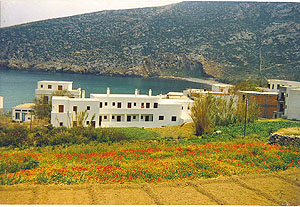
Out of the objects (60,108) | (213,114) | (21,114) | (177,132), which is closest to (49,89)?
(21,114)

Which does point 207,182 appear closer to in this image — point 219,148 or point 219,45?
point 219,148

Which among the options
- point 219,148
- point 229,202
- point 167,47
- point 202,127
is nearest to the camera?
point 229,202

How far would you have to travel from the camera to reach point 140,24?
96.7 metres

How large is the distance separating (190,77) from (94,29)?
34933 mm

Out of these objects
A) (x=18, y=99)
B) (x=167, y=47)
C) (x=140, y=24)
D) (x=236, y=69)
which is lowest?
(x=18, y=99)

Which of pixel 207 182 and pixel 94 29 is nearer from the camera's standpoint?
pixel 207 182

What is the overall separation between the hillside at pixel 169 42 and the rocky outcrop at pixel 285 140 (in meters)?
56.5

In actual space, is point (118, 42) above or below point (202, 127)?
above

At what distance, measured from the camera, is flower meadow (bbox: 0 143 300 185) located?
253 inches

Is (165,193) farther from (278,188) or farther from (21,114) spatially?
(21,114)

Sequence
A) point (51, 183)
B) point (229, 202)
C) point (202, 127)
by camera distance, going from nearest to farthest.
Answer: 1. point (229, 202)
2. point (51, 183)
3. point (202, 127)

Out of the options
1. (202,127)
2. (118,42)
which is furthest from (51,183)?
(118,42)

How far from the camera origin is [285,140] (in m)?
9.59

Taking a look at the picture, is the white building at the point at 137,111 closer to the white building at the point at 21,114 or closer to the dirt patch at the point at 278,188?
the white building at the point at 21,114
